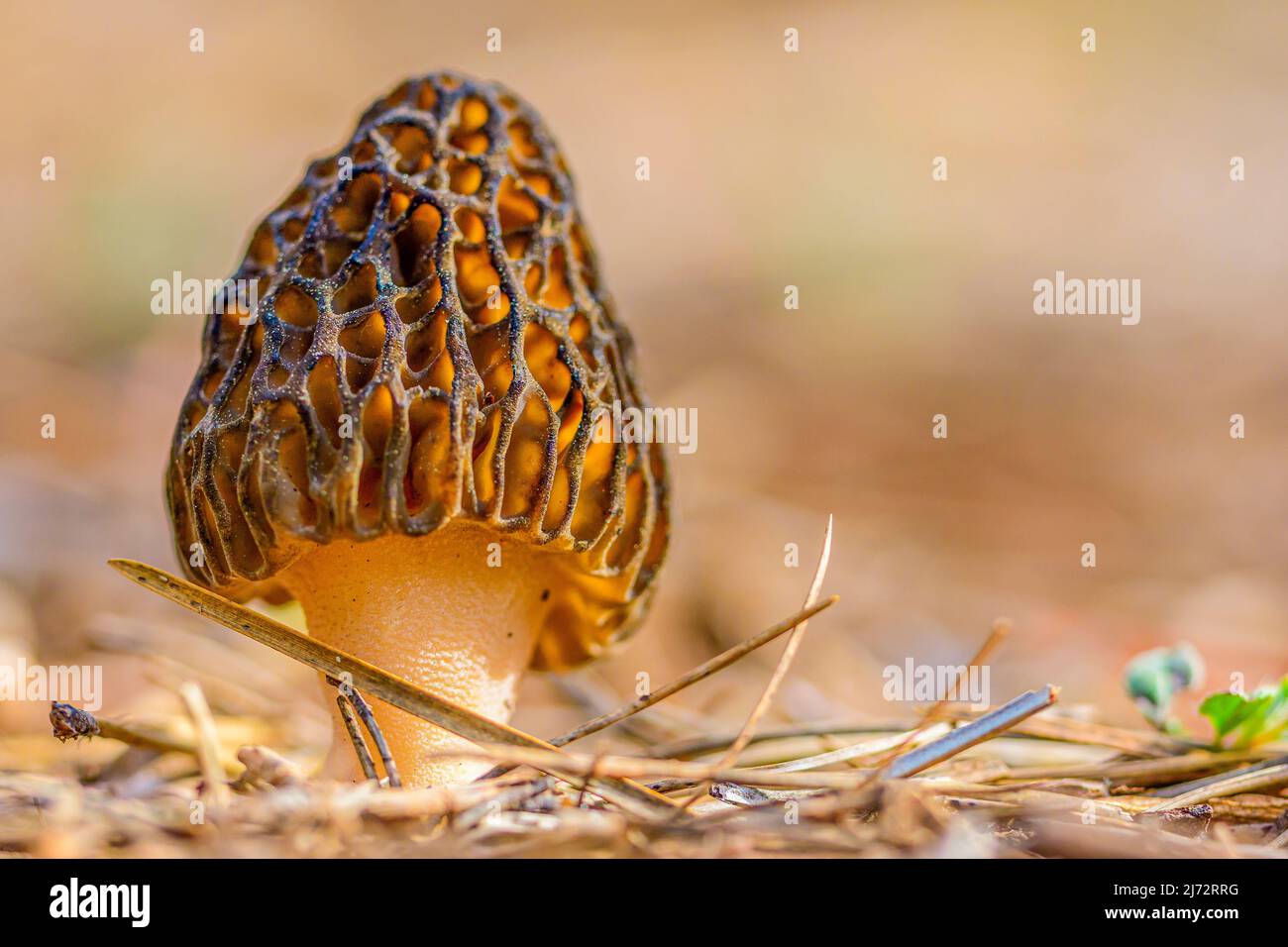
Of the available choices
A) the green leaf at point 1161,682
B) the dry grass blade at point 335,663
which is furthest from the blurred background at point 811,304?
the green leaf at point 1161,682

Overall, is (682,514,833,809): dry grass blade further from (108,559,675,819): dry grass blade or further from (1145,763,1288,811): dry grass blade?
(1145,763,1288,811): dry grass blade

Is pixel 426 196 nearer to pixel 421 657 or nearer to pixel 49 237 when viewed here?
pixel 421 657

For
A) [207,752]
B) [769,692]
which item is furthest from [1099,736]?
[207,752]

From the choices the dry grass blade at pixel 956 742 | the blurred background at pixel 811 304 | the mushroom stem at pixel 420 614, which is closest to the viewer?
the dry grass blade at pixel 956 742

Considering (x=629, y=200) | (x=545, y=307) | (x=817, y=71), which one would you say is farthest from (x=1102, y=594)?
(x=817, y=71)

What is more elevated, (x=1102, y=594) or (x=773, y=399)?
(x=773, y=399)

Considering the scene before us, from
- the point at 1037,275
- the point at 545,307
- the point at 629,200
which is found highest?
the point at 629,200

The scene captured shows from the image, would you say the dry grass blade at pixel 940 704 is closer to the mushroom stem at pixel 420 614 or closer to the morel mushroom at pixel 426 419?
the morel mushroom at pixel 426 419
